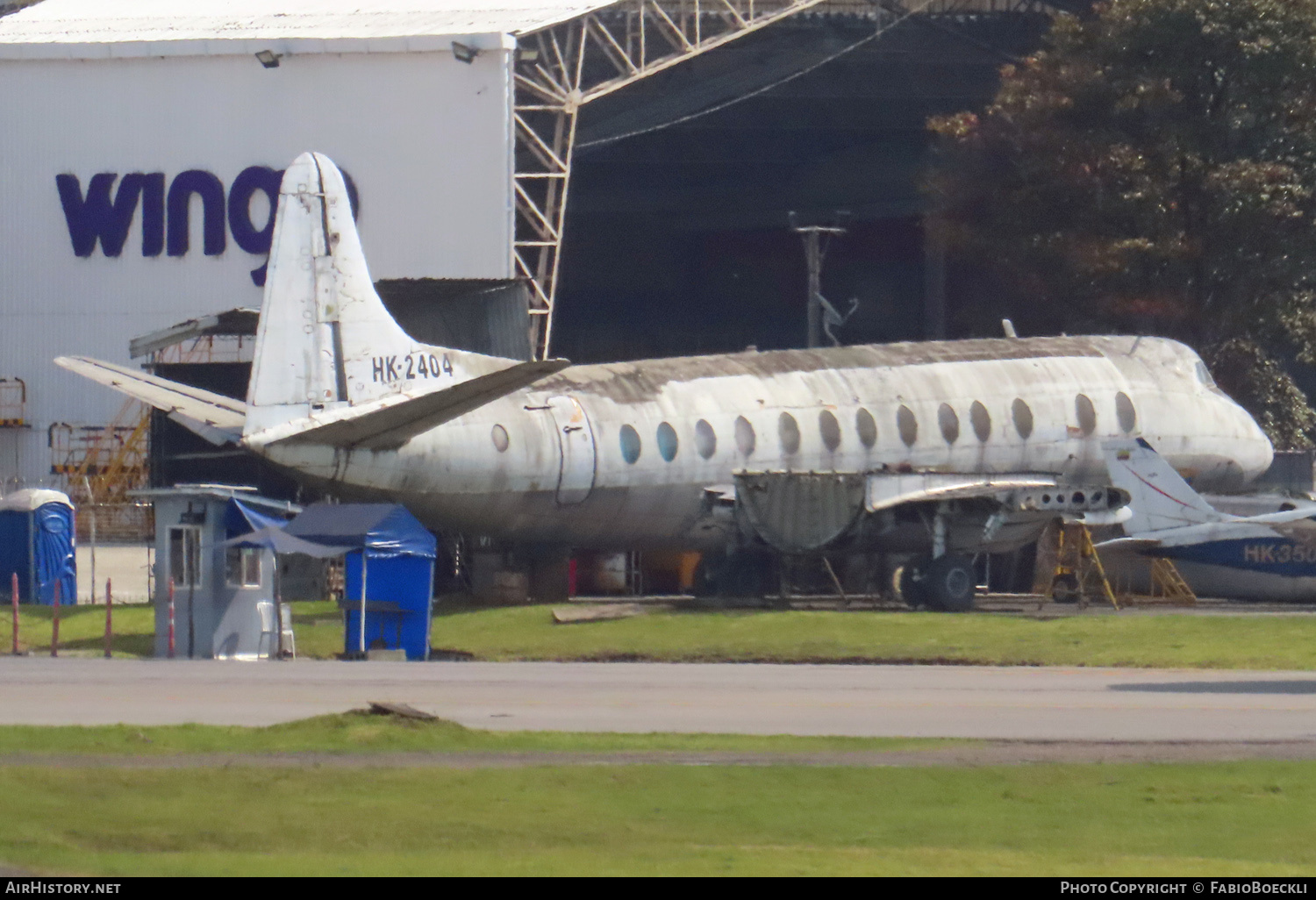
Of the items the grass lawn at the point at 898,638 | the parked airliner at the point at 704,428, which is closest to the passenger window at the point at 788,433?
the parked airliner at the point at 704,428

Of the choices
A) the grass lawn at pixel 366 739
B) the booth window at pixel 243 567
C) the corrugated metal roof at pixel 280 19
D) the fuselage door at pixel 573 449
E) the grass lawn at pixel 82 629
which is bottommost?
the grass lawn at pixel 82 629

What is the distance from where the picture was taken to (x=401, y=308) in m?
45.8

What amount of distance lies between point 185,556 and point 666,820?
17319 mm

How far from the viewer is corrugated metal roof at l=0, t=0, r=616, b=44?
186 feet

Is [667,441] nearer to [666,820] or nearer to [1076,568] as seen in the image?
[1076,568]

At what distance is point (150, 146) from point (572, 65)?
79.5 feet

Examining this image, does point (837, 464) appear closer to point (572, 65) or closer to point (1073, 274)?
point (1073, 274)

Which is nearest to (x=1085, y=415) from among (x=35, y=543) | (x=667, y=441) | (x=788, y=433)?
(x=788, y=433)

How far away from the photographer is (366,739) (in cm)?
1836

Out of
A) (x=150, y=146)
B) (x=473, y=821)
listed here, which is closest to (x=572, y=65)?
(x=150, y=146)

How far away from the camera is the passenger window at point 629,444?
34656mm

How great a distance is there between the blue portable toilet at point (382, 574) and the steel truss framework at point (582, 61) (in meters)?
19.8

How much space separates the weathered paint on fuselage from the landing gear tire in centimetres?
278

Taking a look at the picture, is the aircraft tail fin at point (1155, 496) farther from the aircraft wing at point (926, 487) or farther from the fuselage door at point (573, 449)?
the fuselage door at point (573, 449)
